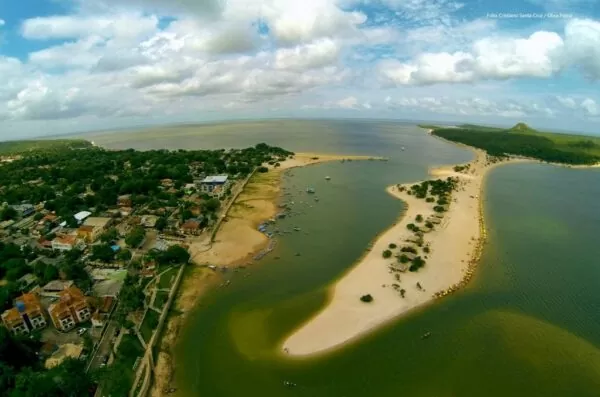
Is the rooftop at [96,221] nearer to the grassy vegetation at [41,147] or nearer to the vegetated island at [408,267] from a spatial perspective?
the vegetated island at [408,267]

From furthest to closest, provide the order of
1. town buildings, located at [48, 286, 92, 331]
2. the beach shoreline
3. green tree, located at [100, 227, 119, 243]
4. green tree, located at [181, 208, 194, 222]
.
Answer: green tree, located at [181, 208, 194, 222] → green tree, located at [100, 227, 119, 243] → town buildings, located at [48, 286, 92, 331] → the beach shoreline

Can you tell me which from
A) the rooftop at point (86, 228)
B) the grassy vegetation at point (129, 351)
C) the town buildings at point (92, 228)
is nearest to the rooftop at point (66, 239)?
the town buildings at point (92, 228)

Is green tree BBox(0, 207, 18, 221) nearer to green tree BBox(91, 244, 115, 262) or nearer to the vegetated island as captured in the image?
green tree BBox(91, 244, 115, 262)

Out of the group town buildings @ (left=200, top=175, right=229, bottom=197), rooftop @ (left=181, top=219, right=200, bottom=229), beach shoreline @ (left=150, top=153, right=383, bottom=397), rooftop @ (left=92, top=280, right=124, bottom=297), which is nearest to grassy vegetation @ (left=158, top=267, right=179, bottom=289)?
beach shoreline @ (left=150, top=153, right=383, bottom=397)

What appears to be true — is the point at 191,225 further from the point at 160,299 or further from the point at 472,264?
the point at 472,264

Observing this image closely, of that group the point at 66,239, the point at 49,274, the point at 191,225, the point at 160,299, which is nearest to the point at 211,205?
the point at 191,225
